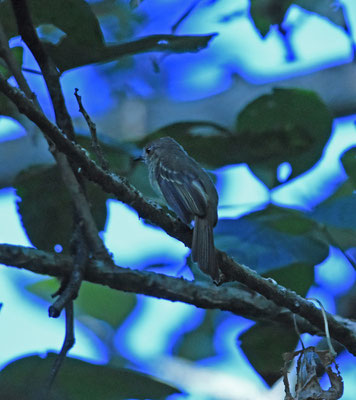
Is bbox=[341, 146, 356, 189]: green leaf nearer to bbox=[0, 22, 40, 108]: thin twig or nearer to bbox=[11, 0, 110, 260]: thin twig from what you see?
bbox=[11, 0, 110, 260]: thin twig

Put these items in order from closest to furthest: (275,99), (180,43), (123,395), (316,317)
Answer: (123,395), (316,317), (180,43), (275,99)

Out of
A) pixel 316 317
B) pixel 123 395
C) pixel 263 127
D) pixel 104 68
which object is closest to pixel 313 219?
pixel 316 317

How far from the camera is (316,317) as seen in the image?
2.07m

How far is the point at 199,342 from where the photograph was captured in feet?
13.0

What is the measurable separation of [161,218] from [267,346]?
0.70m

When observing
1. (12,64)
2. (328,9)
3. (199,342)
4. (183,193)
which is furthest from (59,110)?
(199,342)

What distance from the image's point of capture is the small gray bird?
199 centimetres

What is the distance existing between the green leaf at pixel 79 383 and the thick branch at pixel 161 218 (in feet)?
1.14

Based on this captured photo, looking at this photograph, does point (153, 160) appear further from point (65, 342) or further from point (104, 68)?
point (104, 68)

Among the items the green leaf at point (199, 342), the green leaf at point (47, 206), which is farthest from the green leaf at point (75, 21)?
the green leaf at point (199, 342)

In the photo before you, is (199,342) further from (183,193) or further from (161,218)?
(161,218)

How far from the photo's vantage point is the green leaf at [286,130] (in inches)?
106

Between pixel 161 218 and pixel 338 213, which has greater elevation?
pixel 338 213

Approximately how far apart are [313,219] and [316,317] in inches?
13.4
